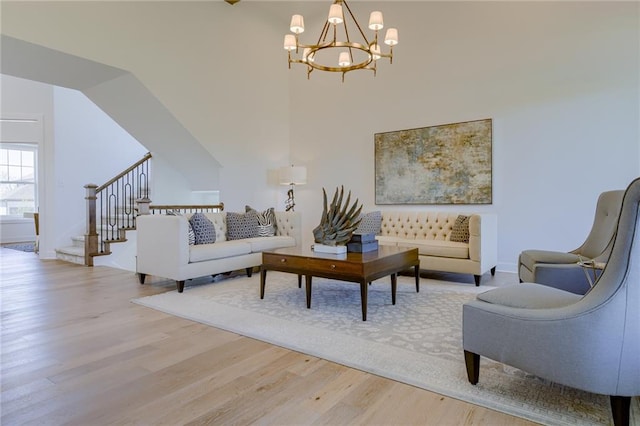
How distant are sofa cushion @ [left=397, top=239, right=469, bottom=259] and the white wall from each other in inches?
45.8

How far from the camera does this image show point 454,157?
212 inches

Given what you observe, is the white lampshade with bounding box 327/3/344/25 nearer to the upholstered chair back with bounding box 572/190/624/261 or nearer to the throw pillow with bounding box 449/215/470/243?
the throw pillow with bounding box 449/215/470/243

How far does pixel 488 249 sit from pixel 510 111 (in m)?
2.00

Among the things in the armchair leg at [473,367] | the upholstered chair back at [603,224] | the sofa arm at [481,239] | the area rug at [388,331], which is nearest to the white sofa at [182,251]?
the area rug at [388,331]

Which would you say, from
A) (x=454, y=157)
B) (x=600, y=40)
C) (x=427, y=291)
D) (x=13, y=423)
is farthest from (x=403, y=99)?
(x=13, y=423)

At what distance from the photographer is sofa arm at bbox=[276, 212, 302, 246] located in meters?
5.45

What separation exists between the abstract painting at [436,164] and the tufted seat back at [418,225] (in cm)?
52

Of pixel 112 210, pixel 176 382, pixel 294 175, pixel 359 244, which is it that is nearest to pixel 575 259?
pixel 359 244

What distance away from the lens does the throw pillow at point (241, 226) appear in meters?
4.91

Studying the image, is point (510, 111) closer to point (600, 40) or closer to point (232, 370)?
point (600, 40)

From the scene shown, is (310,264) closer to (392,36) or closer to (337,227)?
(337,227)

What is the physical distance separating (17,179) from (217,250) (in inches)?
309

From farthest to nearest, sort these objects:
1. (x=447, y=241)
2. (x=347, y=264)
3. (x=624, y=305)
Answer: (x=447, y=241) → (x=347, y=264) → (x=624, y=305)

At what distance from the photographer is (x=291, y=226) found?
545 centimetres
